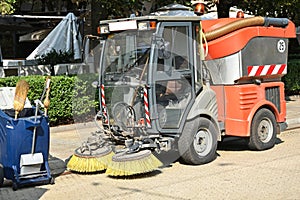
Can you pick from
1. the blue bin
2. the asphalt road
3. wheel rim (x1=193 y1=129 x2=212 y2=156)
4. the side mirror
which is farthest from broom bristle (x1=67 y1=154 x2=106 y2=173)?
the side mirror

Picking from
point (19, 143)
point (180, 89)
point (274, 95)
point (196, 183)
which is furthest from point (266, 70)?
point (19, 143)

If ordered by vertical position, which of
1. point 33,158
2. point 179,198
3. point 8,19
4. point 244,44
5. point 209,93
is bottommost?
point 179,198

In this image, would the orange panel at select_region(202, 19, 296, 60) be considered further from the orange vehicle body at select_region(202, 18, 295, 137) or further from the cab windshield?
the cab windshield

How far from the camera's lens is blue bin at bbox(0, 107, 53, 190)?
266 inches

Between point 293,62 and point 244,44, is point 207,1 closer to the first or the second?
point 293,62

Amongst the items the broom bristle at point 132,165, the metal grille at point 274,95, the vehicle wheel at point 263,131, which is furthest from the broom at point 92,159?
the metal grille at point 274,95

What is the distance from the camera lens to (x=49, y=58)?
554 inches

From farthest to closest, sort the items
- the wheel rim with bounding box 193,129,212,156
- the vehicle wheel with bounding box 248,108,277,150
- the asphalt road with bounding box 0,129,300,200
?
1. the vehicle wheel with bounding box 248,108,277,150
2. the wheel rim with bounding box 193,129,212,156
3. the asphalt road with bounding box 0,129,300,200

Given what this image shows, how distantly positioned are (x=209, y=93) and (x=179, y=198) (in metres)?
2.35

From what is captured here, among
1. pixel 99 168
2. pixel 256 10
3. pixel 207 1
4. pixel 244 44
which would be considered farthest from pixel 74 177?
pixel 256 10

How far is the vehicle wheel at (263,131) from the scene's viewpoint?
8562mm

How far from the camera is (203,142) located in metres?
7.94

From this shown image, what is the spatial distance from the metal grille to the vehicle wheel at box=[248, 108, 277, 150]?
0.23 metres

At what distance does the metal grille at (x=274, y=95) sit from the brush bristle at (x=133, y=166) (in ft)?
9.04
